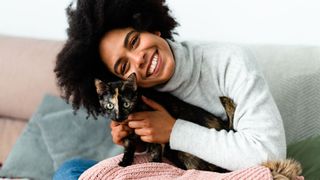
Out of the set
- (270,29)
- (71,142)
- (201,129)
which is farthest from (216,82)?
(71,142)

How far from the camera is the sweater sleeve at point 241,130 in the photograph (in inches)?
44.4

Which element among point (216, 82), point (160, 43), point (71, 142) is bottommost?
point (71, 142)

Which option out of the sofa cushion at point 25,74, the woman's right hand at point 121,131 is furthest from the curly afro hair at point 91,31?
the sofa cushion at point 25,74

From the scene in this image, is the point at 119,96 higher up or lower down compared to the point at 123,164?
higher up

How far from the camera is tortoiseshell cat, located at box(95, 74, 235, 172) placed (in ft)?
3.86

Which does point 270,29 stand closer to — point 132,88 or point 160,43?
point 160,43

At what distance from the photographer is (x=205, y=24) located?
1832 mm

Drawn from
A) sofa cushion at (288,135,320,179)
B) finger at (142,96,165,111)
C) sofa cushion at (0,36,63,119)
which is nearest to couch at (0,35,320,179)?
sofa cushion at (0,36,63,119)

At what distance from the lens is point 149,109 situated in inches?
49.9

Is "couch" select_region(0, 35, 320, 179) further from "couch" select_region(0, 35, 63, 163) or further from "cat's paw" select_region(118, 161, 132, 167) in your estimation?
"cat's paw" select_region(118, 161, 132, 167)

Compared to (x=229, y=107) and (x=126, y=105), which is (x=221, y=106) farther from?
(x=126, y=105)

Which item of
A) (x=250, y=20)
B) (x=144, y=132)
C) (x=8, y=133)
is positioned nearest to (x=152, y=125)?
(x=144, y=132)

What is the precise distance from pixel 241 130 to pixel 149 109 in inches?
10.2

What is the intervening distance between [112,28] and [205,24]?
0.67m
